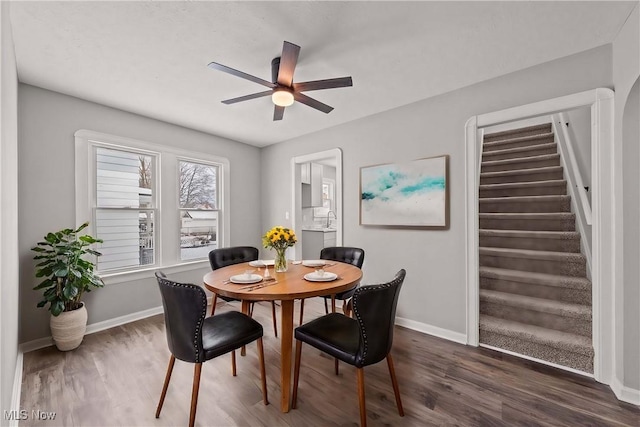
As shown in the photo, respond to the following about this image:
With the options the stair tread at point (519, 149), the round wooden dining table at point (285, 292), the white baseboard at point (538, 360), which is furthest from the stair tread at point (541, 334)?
the stair tread at point (519, 149)

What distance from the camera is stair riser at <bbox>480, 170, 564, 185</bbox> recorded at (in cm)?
352

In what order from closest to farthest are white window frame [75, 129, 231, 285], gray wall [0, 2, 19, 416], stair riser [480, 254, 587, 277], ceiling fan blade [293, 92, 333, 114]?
gray wall [0, 2, 19, 416]
ceiling fan blade [293, 92, 333, 114]
stair riser [480, 254, 587, 277]
white window frame [75, 129, 231, 285]

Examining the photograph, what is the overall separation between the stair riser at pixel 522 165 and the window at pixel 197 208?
4182 mm

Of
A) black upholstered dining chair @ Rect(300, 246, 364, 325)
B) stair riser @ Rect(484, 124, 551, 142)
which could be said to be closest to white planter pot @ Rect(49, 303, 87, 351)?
black upholstered dining chair @ Rect(300, 246, 364, 325)

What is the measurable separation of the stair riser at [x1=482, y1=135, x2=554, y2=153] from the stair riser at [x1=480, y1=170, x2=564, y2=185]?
24.0 inches

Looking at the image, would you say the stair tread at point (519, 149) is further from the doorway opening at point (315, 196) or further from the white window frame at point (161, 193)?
the white window frame at point (161, 193)

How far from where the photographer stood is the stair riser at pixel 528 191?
3.38 meters

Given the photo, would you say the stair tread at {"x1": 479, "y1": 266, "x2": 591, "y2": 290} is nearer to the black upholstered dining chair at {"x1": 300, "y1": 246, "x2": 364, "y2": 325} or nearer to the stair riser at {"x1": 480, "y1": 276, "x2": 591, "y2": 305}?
the stair riser at {"x1": 480, "y1": 276, "x2": 591, "y2": 305}

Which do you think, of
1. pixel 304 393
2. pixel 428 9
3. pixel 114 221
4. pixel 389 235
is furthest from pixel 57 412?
pixel 428 9

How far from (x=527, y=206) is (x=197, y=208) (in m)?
4.55

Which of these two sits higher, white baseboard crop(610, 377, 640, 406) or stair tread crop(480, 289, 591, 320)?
stair tread crop(480, 289, 591, 320)

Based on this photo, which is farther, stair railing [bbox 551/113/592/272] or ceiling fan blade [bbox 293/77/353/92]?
stair railing [bbox 551/113/592/272]

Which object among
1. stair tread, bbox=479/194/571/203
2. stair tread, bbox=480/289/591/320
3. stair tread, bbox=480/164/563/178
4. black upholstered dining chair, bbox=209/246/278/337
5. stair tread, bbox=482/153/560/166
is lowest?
stair tread, bbox=480/289/591/320

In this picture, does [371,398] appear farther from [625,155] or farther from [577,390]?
[625,155]
